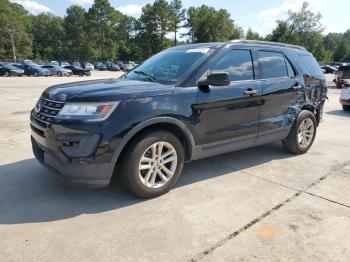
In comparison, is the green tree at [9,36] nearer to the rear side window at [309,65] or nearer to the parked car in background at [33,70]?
the parked car in background at [33,70]

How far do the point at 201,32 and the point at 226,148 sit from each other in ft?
276

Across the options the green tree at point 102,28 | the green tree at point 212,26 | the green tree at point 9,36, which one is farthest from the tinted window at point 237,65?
the green tree at point 102,28

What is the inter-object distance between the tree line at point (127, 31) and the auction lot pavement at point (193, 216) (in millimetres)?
80450

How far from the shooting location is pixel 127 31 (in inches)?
3666

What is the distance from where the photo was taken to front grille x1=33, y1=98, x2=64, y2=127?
341 centimetres

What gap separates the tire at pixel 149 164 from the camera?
11.5 ft

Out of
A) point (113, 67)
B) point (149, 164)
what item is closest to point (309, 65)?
point (149, 164)

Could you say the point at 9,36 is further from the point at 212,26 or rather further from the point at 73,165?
the point at 73,165

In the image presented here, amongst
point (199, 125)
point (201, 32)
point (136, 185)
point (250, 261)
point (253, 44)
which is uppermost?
point (201, 32)

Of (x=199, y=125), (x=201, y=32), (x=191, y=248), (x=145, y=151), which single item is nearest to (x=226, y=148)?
(x=199, y=125)

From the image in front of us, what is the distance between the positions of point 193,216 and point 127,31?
95.3 meters

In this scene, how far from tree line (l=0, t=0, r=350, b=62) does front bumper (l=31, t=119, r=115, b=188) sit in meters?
81.6

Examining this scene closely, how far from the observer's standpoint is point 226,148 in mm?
4430

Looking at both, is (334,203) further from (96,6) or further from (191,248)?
(96,6)
